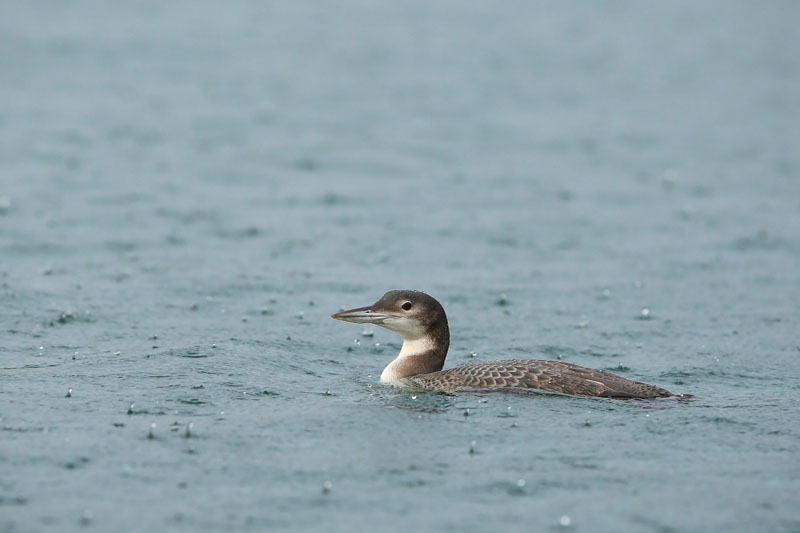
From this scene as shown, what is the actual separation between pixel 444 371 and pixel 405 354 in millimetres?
414

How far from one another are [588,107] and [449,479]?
65.1ft

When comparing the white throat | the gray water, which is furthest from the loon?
the gray water

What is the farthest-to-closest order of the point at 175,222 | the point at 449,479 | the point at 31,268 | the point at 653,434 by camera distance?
the point at 175,222
the point at 31,268
the point at 653,434
the point at 449,479

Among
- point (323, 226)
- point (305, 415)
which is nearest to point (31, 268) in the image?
point (323, 226)

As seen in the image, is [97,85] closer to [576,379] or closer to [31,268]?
[31,268]

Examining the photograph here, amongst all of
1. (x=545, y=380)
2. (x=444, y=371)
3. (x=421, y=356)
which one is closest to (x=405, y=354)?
(x=421, y=356)

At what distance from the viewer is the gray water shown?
8.24 metres

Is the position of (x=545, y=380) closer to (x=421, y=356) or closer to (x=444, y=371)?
(x=444, y=371)

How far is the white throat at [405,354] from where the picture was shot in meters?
10.9

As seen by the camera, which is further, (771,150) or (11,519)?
(771,150)

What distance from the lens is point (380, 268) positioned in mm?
15664

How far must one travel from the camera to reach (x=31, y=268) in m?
15.0

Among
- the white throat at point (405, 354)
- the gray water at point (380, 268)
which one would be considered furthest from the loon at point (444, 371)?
the gray water at point (380, 268)

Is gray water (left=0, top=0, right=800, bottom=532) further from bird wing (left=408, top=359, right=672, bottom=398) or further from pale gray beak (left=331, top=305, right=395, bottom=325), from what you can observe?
pale gray beak (left=331, top=305, right=395, bottom=325)
